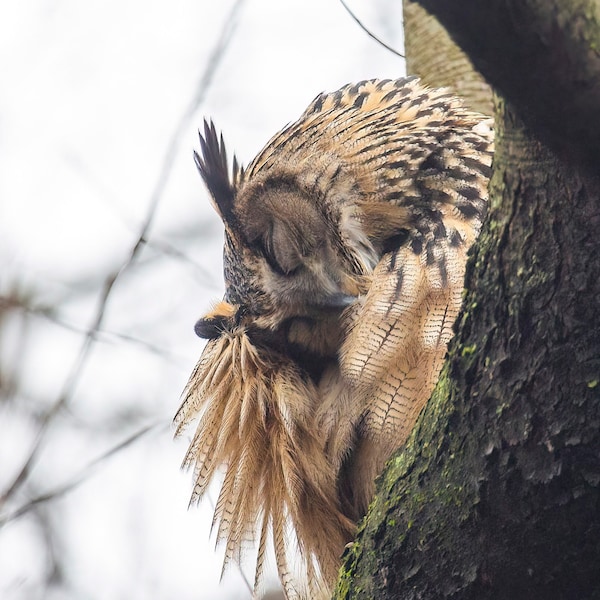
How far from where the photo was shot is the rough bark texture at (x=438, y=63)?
11.7 feet

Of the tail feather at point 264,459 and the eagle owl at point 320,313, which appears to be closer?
the eagle owl at point 320,313

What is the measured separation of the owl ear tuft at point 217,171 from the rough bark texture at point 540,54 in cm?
183

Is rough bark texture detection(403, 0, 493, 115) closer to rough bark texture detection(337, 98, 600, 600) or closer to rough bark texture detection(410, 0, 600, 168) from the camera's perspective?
rough bark texture detection(337, 98, 600, 600)

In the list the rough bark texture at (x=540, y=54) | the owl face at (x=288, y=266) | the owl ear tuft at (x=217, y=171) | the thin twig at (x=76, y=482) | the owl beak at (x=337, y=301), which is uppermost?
the rough bark texture at (x=540, y=54)

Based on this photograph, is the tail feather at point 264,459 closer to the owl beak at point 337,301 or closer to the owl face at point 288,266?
the owl face at point 288,266

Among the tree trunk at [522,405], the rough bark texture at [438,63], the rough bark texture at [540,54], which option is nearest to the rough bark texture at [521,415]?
the tree trunk at [522,405]

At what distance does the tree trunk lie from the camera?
4.60 feet

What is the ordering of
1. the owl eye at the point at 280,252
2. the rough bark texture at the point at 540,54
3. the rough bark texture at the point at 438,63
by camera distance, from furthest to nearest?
the rough bark texture at the point at 438,63 < the owl eye at the point at 280,252 < the rough bark texture at the point at 540,54

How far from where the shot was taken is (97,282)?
442cm

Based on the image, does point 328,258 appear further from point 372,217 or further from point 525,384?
point 525,384

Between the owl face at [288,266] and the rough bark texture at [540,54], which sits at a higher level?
the rough bark texture at [540,54]

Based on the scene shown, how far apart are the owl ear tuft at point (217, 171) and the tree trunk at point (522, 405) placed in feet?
4.81

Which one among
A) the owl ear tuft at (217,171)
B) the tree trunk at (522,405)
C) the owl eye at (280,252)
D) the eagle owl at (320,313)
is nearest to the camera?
the tree trunk at (522,405)

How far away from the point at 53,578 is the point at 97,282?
1.58 metres
